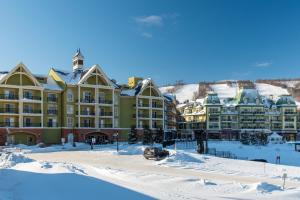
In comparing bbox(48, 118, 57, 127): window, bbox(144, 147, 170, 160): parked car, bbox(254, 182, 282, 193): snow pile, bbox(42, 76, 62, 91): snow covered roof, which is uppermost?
bbox(42, 76, 62, 91): snow covered roof

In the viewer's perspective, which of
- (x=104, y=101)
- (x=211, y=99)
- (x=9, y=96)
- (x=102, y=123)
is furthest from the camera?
(x=211, y=99)

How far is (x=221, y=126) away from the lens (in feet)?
352

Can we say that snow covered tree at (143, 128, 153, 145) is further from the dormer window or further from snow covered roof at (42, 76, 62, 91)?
snow covered roof at (42, 76, 62, 91)

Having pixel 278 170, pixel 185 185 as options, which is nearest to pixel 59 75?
pixel 278 170

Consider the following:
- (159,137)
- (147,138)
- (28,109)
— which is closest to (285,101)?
(159,137)

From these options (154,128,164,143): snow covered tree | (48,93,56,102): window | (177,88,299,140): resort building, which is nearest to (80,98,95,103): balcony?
(48,93,56,102): window

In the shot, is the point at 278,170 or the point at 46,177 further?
the point at 278,170

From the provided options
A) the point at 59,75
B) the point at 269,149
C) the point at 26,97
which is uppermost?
the point at 59,75

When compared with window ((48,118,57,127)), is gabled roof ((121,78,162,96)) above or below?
above

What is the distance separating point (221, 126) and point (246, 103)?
10.0 m

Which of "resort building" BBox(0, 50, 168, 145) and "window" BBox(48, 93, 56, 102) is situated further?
"window" BBox(48, 93, 56, 102)

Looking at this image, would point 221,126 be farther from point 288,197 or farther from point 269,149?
point 288,197

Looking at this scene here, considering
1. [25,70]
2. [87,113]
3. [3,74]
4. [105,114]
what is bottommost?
[105,114]

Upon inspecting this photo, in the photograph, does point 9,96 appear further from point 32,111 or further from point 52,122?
point 52,122
